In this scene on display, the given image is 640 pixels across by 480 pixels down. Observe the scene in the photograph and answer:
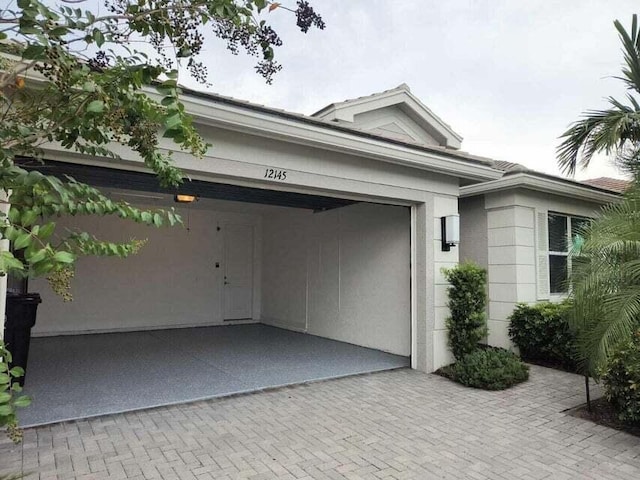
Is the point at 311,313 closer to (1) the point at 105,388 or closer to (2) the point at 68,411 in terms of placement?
(1) the point at 105,388

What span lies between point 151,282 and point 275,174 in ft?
21.3

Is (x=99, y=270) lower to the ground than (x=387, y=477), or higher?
higher

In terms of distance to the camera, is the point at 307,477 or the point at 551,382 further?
the point at 551,382

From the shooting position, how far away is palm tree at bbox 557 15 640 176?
691 centimetres

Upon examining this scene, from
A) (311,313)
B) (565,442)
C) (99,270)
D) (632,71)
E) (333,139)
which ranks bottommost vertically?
(565,442)

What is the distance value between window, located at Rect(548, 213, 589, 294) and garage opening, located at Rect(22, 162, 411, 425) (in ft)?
10.4

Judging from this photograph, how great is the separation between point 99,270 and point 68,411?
19.1ft

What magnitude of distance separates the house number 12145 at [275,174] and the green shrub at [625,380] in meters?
4.25

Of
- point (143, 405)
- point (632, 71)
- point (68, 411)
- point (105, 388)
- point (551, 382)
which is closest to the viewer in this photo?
point (68, 411)

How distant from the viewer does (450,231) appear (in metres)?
6.72

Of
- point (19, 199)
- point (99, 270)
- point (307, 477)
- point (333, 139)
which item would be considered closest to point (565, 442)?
point (307, 477)

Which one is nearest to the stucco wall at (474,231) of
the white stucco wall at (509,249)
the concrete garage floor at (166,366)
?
the white stucco wall at (509,249)

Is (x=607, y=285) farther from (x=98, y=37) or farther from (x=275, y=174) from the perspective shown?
(x=98, y=37)

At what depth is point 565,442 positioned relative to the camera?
4.11 m
